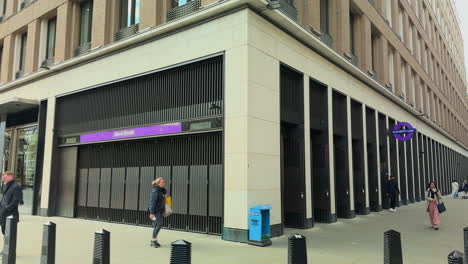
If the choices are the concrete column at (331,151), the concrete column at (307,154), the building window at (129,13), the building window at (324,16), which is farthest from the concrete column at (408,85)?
the building window at (129,13)

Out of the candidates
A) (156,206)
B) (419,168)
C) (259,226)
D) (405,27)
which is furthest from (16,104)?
(419,168)

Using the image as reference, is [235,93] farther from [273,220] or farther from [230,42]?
[273,220]

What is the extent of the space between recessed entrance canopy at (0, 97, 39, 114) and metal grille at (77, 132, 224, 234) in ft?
13.4

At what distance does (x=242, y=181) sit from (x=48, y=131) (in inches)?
448

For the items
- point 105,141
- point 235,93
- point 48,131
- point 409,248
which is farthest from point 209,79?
point 48,131

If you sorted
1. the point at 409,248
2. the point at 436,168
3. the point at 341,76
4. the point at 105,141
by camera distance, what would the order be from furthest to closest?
the point at 436,168 < the point at 341,76 < the point at 105,141 < the point at 409,248

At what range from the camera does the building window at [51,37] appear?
61.4 ft

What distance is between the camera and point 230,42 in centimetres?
1070

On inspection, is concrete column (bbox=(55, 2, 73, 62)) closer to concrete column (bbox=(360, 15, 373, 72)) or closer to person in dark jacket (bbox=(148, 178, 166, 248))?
person in dark jacket (bbox=(148, 178, 166, 248))

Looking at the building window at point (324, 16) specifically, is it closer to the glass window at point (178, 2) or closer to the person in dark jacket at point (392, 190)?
the glass window at point (178, 2)

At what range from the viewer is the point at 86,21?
56.2 ft

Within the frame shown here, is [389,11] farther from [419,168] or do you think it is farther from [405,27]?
[419,168]

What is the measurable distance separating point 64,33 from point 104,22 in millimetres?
3111

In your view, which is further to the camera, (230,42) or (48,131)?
(48,131)
